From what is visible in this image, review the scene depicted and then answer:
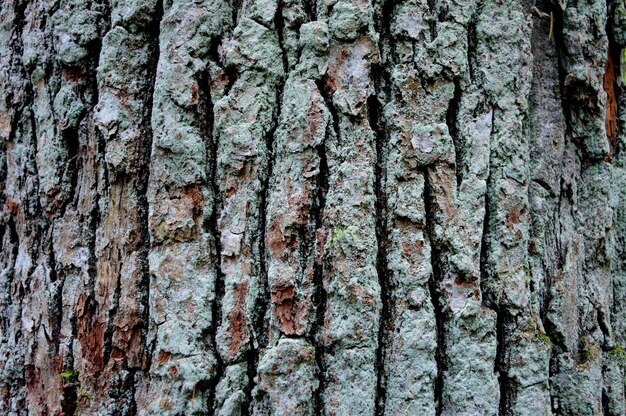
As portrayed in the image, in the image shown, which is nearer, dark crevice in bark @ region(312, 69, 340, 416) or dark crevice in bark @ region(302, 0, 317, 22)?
dark crevice in bark @ region(312, 69, 340, 416)

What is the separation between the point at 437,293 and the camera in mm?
1223

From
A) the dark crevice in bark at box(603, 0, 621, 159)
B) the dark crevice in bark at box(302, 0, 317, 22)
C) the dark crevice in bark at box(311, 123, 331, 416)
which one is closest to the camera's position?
the dark crevice in bark at box(311, 123, 331, 416)

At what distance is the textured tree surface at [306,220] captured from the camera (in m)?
1.20

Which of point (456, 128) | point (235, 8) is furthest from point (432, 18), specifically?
point (235, 8)

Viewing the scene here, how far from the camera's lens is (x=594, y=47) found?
1.47 m

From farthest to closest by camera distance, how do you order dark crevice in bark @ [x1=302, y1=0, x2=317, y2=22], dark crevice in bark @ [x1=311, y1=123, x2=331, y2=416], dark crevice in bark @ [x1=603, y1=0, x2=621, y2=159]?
dark crevice in bark @ [x1=603, y1=0, x2=621, y2=159], dark crevice in bark @ [x1=302, y1=0, x2=317, y2=22], dark crevice in bark @ [x1=311, y1=123, x2=331, y2=416]

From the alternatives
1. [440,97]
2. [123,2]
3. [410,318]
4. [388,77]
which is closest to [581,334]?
[410,318]

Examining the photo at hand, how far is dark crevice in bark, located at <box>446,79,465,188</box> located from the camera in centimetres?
127

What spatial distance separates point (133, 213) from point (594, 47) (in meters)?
1.23

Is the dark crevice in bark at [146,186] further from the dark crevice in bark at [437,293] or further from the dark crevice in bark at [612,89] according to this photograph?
the dark crevice in bark at [612,89]

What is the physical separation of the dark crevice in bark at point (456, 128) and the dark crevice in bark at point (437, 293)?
79 mm

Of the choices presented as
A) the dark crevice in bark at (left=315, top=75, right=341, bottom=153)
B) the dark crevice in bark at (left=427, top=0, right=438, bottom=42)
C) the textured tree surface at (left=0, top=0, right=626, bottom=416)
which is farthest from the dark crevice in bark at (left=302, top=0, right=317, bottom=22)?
the dark crevice in bark at (left=427, top=0, right=438, bottom=42)

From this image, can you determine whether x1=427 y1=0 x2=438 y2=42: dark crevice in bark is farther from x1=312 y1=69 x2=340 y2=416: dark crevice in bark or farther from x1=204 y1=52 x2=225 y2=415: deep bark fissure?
x1=204 y1=52 x2=225 y2=415: deep bark fissure

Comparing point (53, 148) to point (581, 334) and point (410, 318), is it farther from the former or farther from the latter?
point (581, 334)
